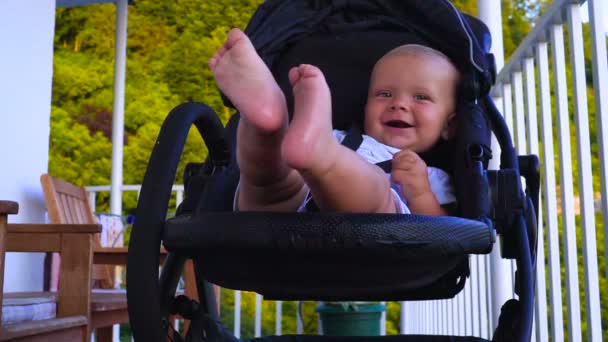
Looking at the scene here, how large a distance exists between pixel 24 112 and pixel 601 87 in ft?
9.21

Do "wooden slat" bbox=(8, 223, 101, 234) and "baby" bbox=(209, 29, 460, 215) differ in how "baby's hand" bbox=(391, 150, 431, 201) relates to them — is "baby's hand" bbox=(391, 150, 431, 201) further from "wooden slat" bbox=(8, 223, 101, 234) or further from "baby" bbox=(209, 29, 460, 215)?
"wooden slat" bbox=(8, 223, 101, 234)

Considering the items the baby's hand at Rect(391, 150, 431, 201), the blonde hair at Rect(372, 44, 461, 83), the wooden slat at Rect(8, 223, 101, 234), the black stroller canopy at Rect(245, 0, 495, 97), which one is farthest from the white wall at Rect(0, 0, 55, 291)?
the baby's hand at Rect(391, 150, 431, 201)

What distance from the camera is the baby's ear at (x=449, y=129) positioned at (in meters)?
1.62

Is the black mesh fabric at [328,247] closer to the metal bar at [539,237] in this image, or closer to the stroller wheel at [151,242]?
the stroller wheel at [151,242]

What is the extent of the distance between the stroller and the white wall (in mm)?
1956

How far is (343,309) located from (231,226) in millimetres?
Result: 3177

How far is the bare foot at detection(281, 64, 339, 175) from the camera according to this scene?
1.04m

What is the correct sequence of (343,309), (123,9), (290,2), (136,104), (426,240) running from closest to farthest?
1. (426,240)
2. (290,2)
3. (343,309)
4. (123,9)
5. (136,104)

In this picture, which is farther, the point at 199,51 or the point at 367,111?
the point at 199,51

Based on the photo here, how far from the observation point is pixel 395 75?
1.65 m

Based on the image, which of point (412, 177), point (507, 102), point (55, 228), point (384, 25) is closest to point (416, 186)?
point (412, 177)

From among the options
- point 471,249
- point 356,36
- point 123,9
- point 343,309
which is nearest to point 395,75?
point 356,36

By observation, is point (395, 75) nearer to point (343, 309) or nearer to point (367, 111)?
point (367, 111)

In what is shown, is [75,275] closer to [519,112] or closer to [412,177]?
[412,177]
